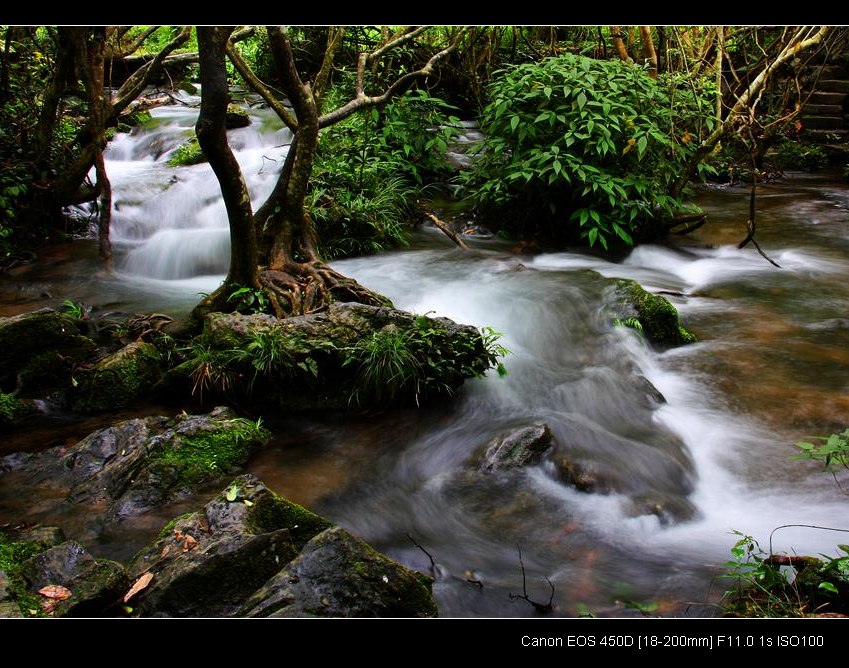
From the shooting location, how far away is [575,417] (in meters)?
4.49

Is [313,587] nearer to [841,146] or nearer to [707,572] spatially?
[707,572]

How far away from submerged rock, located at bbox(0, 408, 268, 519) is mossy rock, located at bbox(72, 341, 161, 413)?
0.57 meters

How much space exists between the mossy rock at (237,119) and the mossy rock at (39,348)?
589 centimetres

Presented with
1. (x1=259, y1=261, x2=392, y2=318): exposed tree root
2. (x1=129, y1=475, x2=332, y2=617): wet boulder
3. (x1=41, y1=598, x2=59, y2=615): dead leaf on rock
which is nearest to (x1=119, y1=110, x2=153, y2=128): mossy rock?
(x1=259, y1=261, x2=392, y2=318): exposed tree root

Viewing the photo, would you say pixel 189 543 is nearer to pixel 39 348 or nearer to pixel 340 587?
pixel 340 587

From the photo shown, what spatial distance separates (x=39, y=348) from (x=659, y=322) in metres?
4.77

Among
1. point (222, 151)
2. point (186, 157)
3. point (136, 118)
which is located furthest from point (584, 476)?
point (136, 118)

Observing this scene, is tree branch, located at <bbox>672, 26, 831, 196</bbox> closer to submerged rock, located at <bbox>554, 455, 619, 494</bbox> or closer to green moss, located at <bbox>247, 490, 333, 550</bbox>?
submerged rock, located at <bbox>554, 455, 619, 494</bbox>

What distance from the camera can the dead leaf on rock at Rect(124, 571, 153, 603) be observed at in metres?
2.54

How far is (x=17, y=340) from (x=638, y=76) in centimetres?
656

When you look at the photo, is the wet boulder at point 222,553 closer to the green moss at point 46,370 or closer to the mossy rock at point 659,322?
the green moss at point 46,370

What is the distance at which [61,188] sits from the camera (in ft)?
23.3

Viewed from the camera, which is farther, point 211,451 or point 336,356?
point 336,356

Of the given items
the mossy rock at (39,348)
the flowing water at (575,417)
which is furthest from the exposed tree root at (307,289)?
the mossy rock at (39,348)
